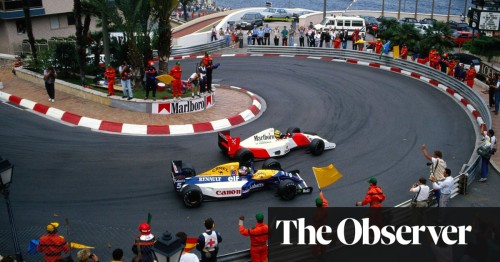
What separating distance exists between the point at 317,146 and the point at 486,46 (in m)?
24.0

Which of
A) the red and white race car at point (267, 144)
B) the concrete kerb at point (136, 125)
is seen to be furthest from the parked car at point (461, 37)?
the red and white race car at point (267, 144)

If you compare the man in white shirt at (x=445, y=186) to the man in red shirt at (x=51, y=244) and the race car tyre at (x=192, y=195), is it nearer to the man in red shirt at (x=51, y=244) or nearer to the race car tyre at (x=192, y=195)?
the race car tyre at (x=192, y=195)

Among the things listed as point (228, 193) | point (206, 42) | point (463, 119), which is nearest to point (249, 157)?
point (228, 193)

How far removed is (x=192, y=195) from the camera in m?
12.4

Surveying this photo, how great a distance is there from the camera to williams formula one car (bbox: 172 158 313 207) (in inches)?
492

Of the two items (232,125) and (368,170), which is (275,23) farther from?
(368,170)

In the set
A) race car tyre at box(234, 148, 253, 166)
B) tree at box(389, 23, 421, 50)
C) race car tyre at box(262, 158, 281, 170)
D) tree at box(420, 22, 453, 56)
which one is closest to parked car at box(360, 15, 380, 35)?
tree at box(389, 23, 421, 50)

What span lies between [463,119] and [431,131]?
2.29 metres

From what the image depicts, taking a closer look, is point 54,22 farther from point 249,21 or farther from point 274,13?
point 274,13

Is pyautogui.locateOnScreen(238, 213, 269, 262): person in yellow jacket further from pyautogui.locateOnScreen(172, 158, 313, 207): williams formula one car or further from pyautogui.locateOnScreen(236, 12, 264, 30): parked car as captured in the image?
pyautogui.locateOnScreen(236, 12, 264, 30): parked car

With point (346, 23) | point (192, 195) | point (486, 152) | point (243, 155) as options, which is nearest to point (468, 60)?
point (346, 23)

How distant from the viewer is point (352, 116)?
66.5 ft

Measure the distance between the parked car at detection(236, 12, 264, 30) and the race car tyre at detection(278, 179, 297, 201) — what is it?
32758mm

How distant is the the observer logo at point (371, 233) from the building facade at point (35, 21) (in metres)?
25.5
